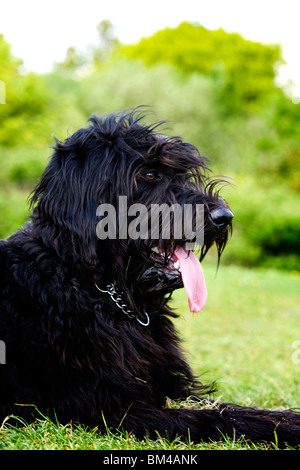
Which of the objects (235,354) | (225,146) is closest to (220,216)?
(235,354)

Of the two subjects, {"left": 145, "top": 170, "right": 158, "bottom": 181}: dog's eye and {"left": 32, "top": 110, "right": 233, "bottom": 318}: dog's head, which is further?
{"left": 145, "top": 170, "right": 158, "bottom": 181}: dog's eye

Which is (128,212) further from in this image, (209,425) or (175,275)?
(209,425)

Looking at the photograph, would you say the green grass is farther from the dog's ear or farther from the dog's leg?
the dog's ear

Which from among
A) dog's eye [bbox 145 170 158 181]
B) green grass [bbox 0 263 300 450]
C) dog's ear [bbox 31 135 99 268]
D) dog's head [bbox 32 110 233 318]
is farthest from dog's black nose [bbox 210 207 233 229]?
green grass [bbox 0 263 300 450]

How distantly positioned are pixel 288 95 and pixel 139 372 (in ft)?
85.5

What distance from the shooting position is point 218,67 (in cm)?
4597

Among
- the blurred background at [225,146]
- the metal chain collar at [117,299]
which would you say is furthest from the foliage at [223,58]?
the metal chain collar at [117,299]

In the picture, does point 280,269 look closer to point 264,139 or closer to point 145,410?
point 264,139

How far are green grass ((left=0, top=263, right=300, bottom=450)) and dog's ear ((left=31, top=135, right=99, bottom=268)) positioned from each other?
0.95 m

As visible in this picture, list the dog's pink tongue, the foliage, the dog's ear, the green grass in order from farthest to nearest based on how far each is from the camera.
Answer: the foliage
the dog's pink tongue
the dog's ear
the green grass

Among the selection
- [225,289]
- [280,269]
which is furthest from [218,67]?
[225,289]

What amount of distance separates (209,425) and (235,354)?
4135mm

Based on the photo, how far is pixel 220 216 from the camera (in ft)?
10.1

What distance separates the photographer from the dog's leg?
9.41 ft
